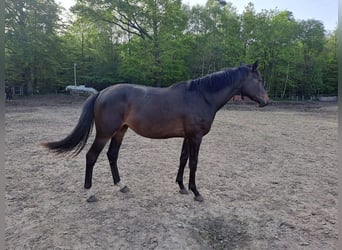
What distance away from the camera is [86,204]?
2.85 meters

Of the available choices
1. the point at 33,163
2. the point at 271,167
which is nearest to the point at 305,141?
the point at 271,167

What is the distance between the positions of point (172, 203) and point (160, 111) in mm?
1111

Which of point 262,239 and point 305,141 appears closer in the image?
point 262,239

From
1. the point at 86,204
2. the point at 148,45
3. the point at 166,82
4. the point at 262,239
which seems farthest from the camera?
the point at 166,82

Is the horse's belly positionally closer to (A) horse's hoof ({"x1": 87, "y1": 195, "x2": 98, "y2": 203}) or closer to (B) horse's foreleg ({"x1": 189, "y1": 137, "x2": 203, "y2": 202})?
(B) horse's foreleg ({"x1": 189, "y1": 137, "x2": 203, "y2": 202})

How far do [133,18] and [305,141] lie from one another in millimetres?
18616

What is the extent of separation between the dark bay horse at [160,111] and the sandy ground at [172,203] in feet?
1.24

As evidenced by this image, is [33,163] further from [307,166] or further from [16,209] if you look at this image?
[307,166]

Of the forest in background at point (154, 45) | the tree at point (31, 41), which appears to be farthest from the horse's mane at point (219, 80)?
the tree at point (31, 41)

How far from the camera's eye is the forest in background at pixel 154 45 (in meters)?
19.4

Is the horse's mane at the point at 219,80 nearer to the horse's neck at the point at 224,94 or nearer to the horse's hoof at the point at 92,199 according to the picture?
the horse's neck at the point at 224,94

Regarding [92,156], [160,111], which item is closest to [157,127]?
[160,111]

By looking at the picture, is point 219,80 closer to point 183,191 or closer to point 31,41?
point 183,191

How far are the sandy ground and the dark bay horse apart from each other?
377 mm
